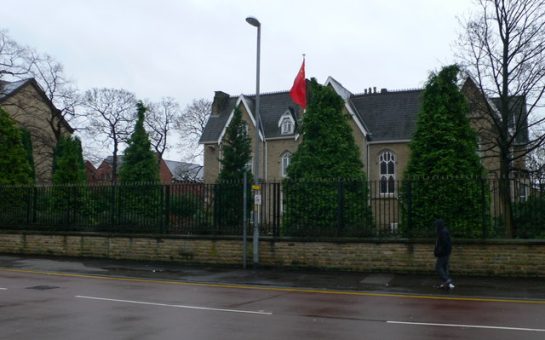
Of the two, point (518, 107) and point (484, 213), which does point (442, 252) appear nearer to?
point (484, 213)

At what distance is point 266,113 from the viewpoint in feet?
161

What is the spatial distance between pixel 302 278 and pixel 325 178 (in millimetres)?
8048

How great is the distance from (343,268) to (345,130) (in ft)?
27.9

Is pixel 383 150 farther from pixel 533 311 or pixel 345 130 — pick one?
pixel 533 311

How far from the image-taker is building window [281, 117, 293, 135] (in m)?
46.2

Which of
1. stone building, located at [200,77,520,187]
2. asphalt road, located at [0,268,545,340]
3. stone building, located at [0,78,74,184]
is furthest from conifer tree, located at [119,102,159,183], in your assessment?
asphalt road, located at [0,268,545,340]

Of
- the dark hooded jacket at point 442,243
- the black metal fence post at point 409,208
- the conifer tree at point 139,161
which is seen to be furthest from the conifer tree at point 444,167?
the conifer tree at point 139,161

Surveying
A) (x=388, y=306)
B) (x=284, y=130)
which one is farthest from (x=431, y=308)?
(x=284, y=130)

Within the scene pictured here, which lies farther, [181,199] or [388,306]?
[181,199]

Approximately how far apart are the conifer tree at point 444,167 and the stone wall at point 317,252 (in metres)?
0.95

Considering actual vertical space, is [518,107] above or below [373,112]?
below

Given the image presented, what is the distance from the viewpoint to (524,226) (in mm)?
15797

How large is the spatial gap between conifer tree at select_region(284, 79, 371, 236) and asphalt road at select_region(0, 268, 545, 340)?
4.12 metres

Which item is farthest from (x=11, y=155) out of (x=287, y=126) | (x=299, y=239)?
(x=287, y=126)
